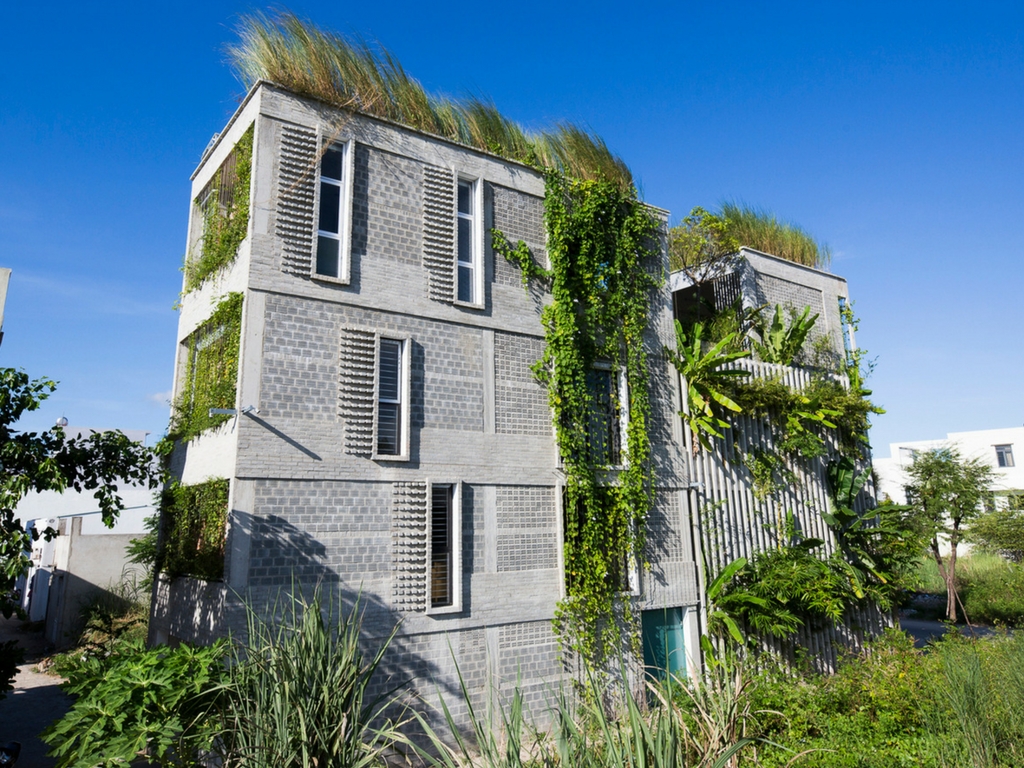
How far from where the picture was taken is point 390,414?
401 inches

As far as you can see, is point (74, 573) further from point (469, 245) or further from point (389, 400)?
point (469, 245)

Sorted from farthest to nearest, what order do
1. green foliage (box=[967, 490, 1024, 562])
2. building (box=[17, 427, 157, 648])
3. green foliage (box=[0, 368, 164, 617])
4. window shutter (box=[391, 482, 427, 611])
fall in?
green foliage (box=[967, 490, 1024, 562]), building (box=[17, 427, 157, 648]), window shutter (box=[391, 482, 427, 611]), green foliage (box=[0, 368, 164, 617])

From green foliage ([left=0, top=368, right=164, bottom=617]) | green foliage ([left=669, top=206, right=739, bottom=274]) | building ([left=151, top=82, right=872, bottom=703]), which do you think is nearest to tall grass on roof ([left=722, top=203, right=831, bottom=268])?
green foliage ([left=669, top=206, right=739, bottom=274])

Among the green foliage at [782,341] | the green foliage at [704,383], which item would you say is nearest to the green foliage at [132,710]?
the green foliage at [704,383]

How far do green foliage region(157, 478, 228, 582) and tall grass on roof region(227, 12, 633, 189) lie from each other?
232 inches

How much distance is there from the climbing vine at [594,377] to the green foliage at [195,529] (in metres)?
5.01

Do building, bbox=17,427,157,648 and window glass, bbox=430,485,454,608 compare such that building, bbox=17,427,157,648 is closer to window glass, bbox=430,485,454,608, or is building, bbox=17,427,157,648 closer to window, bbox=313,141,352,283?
window, bbox=313,141,352,283

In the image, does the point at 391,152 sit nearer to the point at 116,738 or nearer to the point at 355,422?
the point at 355,422

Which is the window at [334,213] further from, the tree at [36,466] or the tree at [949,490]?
the tree at [949,490]

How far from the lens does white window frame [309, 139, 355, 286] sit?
1001cm

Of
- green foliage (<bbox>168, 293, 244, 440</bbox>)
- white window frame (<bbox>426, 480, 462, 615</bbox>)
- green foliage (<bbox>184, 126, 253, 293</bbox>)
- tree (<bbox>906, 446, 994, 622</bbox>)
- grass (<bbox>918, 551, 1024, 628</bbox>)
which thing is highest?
green foliage (<bbox>184, 126, 253, 293</bbox>)

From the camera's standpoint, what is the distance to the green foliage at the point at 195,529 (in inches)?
362

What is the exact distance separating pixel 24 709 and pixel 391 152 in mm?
11044

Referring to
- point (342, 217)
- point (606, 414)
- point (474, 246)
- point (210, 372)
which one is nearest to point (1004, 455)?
point (606, 414)
